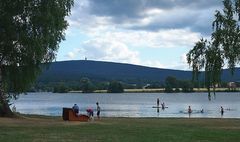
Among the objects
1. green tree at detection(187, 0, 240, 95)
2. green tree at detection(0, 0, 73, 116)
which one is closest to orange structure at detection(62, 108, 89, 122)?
Result: green tree at detection(0, 0, 73, 116)

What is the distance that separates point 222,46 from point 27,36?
1502 cm

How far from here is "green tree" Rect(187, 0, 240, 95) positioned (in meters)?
23.4

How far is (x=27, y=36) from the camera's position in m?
34.2

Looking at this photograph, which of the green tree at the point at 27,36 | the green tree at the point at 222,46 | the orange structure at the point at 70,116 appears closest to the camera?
the green tree at the point at 222,46

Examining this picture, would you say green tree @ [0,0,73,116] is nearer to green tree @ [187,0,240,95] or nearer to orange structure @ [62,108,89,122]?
orange structure @ [62,108,89,122]

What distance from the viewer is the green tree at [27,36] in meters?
33.5

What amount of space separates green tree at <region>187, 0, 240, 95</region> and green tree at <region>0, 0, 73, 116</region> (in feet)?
37.0

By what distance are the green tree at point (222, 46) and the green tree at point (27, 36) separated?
444 inches

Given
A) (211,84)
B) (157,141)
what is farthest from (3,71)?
(157,141)

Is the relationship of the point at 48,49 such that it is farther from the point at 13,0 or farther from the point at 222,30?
the point at 222,30

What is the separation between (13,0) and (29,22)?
1.92 metres

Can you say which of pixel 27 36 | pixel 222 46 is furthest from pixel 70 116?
pixel 222 46

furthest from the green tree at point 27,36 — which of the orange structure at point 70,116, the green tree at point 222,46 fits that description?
the green tree at point 222,46

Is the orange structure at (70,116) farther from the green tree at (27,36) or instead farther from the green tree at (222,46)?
the green tree at (222,46)
